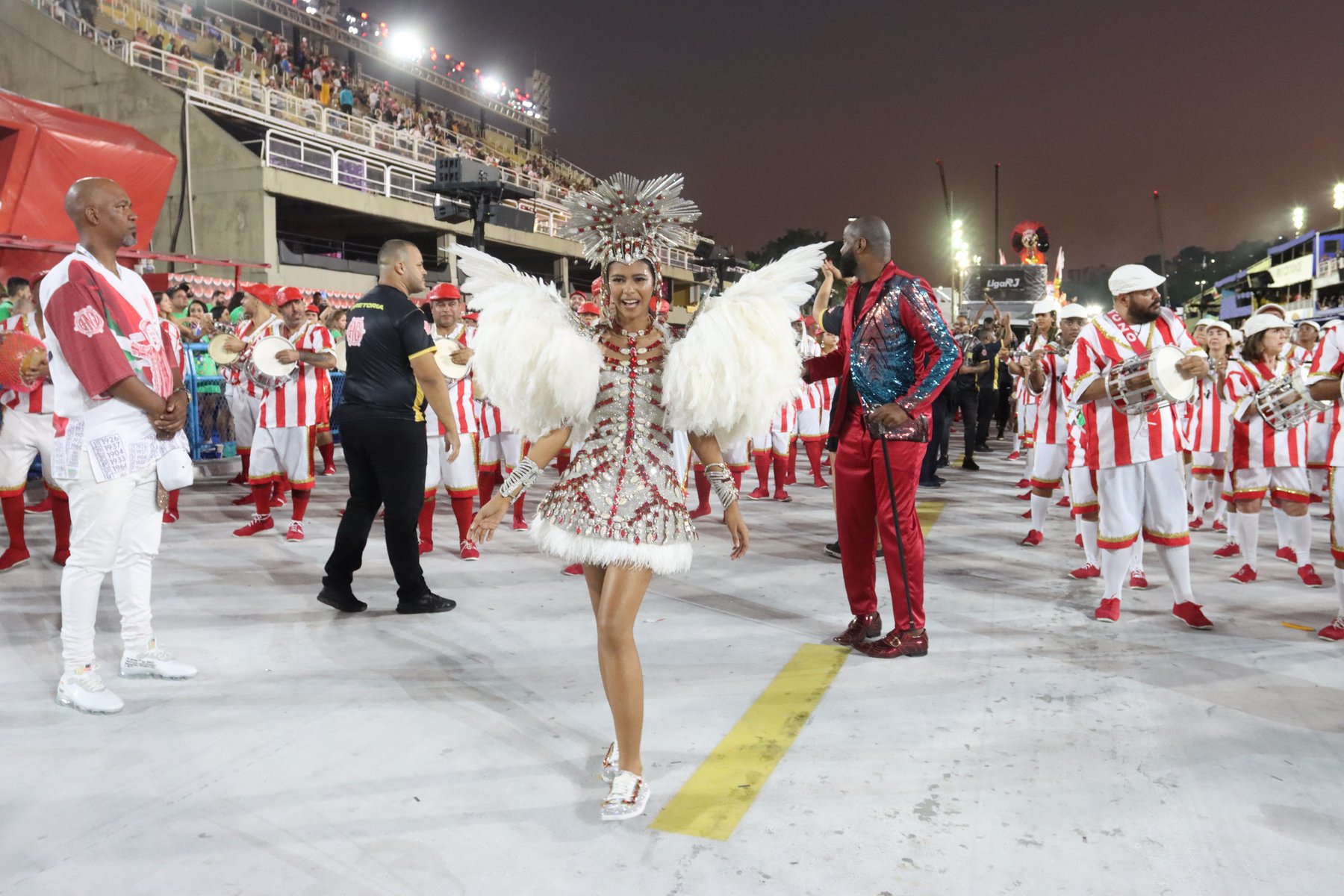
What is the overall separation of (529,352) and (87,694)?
255 centimetres

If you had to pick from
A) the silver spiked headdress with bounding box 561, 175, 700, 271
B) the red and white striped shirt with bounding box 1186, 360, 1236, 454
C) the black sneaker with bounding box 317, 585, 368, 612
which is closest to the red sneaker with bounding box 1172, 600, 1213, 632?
the red and white striped shirt with bounding box 1186, 360, 1236, 454

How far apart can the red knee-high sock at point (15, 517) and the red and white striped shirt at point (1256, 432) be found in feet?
28.2

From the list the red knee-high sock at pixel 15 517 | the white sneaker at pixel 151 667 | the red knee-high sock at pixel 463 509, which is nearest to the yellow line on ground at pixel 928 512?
the red knee-high sock at pixel 463 509

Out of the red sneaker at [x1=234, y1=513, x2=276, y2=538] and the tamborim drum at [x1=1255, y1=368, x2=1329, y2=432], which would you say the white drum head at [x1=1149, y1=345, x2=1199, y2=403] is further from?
the red sneaker at [x1=234, y1=513, x2=276, y2=538]

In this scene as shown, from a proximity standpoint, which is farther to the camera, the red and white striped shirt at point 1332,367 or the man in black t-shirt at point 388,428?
the man in black t-shirt at point 388,428

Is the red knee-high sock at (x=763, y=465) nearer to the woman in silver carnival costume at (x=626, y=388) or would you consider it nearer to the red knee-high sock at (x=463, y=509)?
the red knee-high sock at (x=463, y=509)

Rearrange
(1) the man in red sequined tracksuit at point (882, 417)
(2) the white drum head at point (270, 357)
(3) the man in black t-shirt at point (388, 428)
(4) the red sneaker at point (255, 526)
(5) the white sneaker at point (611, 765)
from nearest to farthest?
1. (5) the white sneaker at point (611, 765)
2. (1) the man in red sequined tracksuit at point (882, 417)
3. (3) the man in black t-shirt at point (388, 428)
4. (2) the white drum head at point (270, 357)
5. (4) the red sneaker at point (255, 526)

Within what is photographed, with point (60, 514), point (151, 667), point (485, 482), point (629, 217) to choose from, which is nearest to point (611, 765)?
point (629, 217)

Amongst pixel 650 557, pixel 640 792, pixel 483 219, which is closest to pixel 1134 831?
pixel 640 792

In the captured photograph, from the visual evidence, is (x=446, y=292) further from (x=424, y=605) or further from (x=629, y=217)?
(x=629, y=217)

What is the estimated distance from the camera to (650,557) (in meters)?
3.11

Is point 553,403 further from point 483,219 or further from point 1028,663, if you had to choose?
point 483,219

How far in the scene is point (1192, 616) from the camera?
521cm

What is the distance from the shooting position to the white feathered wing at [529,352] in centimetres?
318
